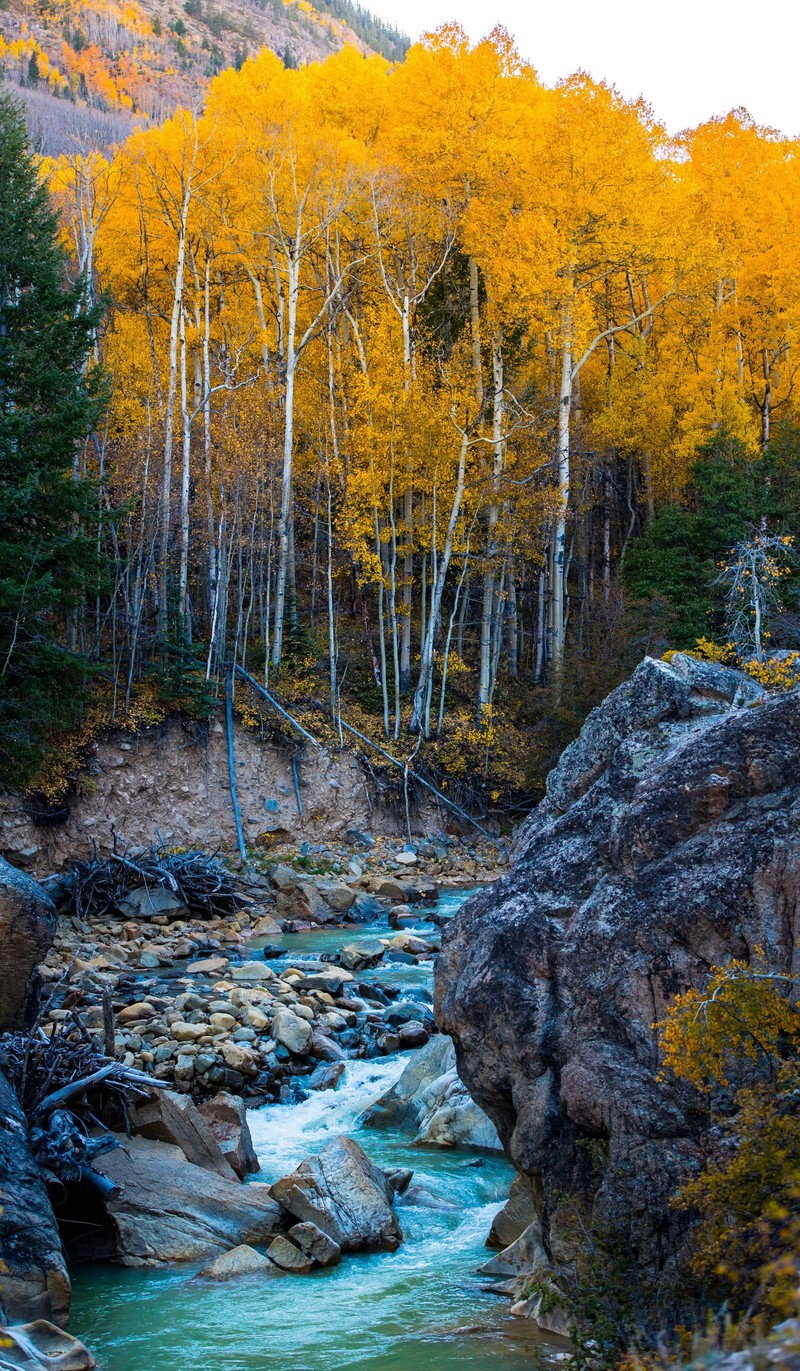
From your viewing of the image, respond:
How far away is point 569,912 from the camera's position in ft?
20.3

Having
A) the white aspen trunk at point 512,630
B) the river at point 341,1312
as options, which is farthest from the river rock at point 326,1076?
the white aspen trunk at point 512,630

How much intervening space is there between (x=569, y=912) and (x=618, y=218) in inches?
827

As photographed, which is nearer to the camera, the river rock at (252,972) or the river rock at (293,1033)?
the river rock at (293,1033)

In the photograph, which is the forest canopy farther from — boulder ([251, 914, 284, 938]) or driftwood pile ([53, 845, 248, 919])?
boulder ([251, 914, 284, 938])

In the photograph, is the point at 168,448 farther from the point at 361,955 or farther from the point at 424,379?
the point at 361,955

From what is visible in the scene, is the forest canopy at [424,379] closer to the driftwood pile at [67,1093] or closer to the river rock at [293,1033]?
the river rock at [293,1033]

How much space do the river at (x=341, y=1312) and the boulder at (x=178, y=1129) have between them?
102 cm

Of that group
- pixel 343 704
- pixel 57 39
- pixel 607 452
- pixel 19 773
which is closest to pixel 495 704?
pixel 343 704

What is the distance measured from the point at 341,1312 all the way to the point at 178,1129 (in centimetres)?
218

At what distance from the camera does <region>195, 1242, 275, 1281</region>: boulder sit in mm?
6898

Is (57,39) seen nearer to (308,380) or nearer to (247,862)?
(308,380)

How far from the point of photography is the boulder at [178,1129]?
26.4 ft

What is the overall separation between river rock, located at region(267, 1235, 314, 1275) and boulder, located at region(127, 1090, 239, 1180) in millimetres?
1023

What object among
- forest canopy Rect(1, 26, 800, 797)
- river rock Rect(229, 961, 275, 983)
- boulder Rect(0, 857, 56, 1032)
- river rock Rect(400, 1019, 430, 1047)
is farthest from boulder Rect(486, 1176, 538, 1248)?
forest canopy Rect(1, 26, 800, 797)
